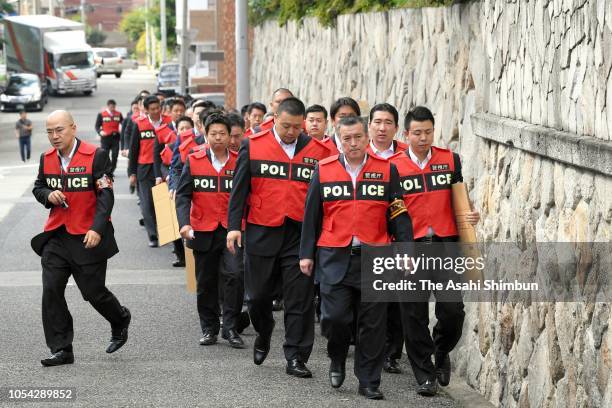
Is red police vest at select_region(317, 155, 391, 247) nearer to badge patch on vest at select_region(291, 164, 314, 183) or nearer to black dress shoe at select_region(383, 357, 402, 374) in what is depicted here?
badge patch on vest at select_region(291, 164, 314, 183)

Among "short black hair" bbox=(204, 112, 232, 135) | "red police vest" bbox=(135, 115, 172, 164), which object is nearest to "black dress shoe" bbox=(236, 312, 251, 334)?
"short black hair" bbox=(204, 112, 232, 135)

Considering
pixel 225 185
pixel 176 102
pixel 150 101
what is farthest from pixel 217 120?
pixel 176 102

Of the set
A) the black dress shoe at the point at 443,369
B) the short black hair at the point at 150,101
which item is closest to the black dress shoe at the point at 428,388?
the black dress shoe at the point at 443,369

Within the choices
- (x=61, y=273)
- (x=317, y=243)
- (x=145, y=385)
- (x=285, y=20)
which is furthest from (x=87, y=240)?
(x=285, y=20)

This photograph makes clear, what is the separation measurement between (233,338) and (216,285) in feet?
1.53

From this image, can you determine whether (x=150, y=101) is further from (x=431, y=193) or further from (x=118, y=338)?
(x=431, y=193)

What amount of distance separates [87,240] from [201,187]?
1.59 m

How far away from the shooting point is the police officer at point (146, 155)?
1727 centimetres

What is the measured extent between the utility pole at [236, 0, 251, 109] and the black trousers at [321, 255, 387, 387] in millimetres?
11936

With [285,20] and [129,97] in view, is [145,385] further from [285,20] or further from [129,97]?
[129,97]

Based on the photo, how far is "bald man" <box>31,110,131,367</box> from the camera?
953cm

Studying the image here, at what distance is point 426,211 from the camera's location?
862cm

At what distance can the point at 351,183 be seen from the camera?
27.7 ft

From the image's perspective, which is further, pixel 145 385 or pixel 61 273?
pixel 61 273
